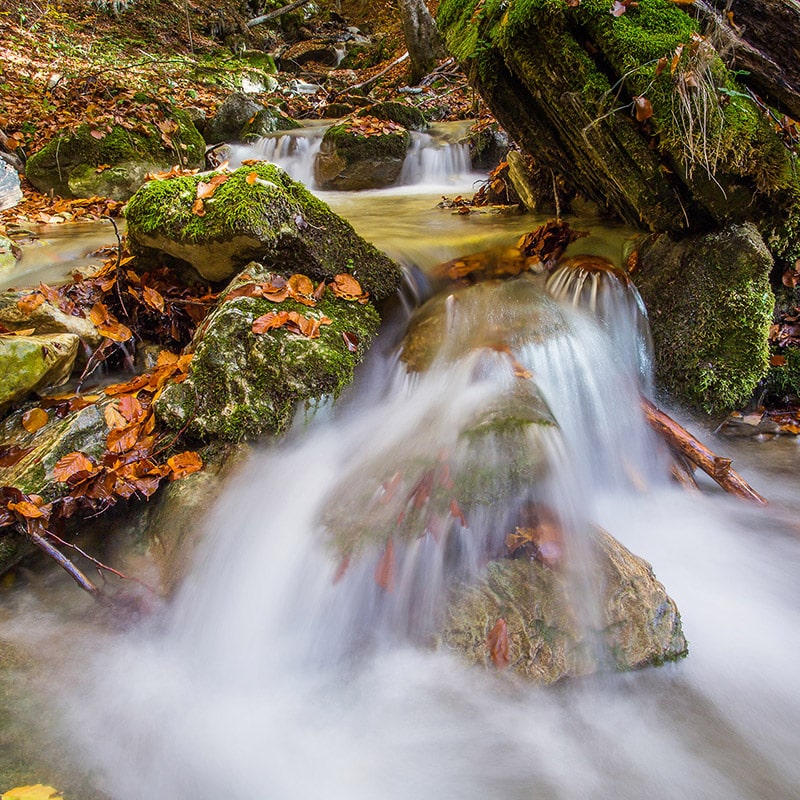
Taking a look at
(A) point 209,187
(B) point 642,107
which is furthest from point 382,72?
(B) point 642,107

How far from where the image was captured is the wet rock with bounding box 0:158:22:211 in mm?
6930

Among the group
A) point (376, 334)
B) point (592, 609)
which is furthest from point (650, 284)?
point (592, 609)

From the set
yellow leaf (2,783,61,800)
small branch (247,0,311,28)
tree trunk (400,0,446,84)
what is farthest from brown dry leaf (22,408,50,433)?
small branch (247,0,311,28)

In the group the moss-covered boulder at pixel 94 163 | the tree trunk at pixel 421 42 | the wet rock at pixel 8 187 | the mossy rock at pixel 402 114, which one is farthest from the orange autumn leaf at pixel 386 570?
the tree trunk at pixel 421 42

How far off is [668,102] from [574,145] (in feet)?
2.89

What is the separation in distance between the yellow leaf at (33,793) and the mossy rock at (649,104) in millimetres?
4350

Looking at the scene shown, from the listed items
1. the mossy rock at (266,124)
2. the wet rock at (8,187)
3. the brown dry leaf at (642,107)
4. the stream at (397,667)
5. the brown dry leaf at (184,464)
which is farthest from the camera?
the mossy rock at (266,124)

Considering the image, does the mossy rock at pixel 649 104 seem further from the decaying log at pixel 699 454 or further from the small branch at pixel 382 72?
the small branch at pixel 382 72

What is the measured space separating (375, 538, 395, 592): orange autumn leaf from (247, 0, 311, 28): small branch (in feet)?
69.0

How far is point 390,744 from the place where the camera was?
211cm

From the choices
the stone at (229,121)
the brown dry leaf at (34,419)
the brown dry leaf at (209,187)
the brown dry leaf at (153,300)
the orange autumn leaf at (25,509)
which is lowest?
the orange autumn leaf at (25,509)

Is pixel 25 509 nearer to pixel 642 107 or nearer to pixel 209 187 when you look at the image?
pixel 209 187

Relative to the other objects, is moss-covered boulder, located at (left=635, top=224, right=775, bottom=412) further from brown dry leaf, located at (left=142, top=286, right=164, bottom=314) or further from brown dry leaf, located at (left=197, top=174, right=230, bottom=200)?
brown dry leaf, located at (left=142, top=286, right=164, bottom=314)

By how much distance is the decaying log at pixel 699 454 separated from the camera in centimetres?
325
